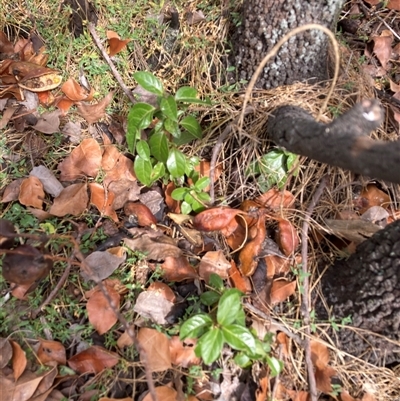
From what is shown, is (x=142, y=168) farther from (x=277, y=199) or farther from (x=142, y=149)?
(x=277, y=199)

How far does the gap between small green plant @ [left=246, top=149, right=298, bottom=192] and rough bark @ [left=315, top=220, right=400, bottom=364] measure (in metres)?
0.36

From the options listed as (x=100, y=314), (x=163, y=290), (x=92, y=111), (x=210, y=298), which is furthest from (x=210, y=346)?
(x=92, y=111)

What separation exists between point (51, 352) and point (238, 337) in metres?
0.61

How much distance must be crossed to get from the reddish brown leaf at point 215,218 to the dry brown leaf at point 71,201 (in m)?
0.42

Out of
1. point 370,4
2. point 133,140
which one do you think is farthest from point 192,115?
point 370,4

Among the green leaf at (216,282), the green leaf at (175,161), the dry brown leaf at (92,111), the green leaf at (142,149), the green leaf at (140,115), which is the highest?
the green leaf at (140,115)

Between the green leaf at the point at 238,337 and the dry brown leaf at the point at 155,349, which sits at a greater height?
the green leaf at the point at 238,337

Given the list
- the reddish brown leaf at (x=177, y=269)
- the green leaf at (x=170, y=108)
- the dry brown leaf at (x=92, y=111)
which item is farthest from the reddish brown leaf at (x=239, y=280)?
the dry brown leaf at (x=92, y=111)

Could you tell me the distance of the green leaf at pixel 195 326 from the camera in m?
1.28

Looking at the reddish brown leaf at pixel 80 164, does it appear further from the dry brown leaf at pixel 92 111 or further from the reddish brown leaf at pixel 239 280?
the reddish brown leaf at pixel 239 280

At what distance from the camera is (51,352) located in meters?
1.37

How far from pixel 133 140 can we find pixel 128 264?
45 cm

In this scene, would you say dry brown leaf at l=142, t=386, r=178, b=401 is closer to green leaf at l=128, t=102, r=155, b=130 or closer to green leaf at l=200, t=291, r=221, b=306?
green leaf at l=200, t=291, r=221, b=306

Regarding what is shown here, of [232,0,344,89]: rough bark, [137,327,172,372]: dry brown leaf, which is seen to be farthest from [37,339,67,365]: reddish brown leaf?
[232,0,344,89]: rough bark
